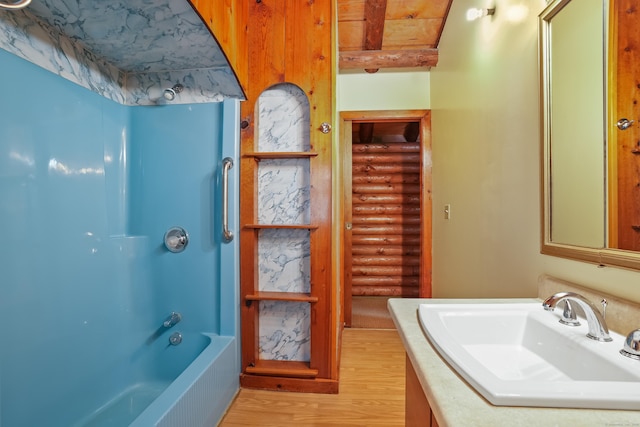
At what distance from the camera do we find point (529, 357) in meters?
0.75

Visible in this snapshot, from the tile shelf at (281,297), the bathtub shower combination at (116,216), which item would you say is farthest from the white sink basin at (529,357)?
the bathtub shower combination at (116,216)

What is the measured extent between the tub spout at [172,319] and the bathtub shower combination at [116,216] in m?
0.01

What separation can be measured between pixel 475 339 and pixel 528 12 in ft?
4.15

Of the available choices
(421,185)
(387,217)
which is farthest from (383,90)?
(387,217)

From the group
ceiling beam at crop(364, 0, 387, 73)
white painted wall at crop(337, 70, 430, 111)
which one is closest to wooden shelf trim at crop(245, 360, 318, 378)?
white painted wall at crop(337, 70, 430, 111)

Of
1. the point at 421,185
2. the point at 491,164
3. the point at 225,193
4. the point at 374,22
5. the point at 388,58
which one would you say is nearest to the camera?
the point at 491,164

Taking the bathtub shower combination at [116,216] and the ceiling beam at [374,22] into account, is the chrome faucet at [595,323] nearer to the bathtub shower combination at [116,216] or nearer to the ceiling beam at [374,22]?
the bathtub shower combination at [116,216]

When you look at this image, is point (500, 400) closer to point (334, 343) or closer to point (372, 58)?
point (334, 343)

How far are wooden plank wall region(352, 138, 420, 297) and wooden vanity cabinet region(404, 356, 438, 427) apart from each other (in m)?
2.70

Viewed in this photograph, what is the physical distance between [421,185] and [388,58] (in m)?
1.11

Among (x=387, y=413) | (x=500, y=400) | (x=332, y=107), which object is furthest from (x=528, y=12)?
(x=387, y=413)

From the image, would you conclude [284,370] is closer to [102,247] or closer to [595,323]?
[102,247]

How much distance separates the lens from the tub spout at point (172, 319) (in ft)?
5.10

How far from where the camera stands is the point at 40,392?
1104mm
